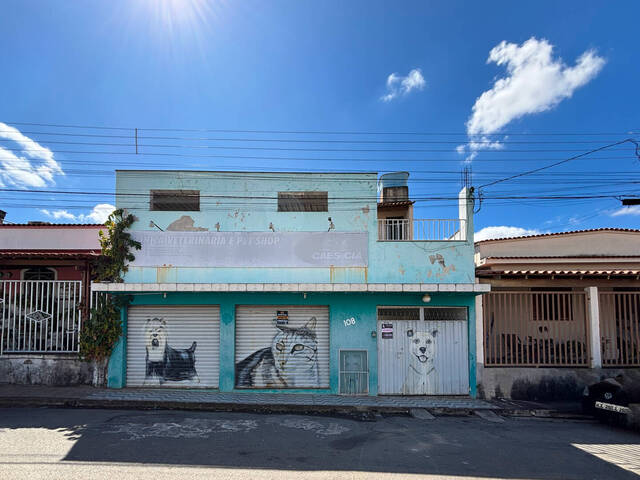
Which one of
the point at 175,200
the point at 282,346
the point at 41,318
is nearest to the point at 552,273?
the point at 282,346

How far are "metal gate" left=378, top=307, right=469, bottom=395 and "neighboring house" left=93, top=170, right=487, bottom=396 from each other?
0.09ft

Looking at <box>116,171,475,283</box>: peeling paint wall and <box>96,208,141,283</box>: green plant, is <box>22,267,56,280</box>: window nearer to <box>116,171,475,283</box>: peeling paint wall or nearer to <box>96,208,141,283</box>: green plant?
<box>96,208,141,283</box>: green plant

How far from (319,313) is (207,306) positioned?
120 inches

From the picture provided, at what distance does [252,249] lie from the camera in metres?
11.5

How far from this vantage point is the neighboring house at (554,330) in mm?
11055

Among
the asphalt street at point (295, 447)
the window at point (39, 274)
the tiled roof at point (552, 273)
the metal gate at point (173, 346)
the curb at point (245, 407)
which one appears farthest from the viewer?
the window at point (39, 274)

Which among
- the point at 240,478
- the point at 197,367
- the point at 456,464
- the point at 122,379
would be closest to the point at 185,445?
the point at 240,478

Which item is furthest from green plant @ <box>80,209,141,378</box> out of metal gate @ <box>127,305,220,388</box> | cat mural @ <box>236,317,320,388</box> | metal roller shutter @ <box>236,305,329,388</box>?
cat mural @ <box>236,317,320,388</box>

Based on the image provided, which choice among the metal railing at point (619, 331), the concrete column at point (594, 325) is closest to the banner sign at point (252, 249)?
the concrete column at point (594, 325)

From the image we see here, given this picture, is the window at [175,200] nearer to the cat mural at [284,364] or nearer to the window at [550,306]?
the cat mural at [284,364]

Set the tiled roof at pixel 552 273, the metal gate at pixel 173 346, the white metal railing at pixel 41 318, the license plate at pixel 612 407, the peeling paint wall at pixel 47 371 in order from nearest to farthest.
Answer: the license plate at pixel 612 407 < the tiled roof at pixel 552 273 < the peeling paint wall at pixel 47 371 < the metal gate at pixel 173 346 < the white metal railing at pixel 41 318

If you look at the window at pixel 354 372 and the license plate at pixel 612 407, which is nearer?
the license plate at pixel 612 407

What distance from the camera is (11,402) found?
9828 millimetres

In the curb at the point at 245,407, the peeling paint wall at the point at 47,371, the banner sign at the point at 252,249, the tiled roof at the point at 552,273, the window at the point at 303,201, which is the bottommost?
the curb at the point at 245,407
